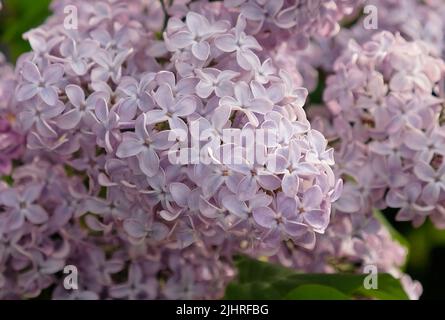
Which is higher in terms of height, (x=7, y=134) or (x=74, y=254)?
(x=7, y=134)

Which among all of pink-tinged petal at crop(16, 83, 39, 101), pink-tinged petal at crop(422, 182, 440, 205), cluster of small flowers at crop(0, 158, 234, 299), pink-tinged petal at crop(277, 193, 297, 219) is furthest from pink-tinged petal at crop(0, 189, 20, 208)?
pink-tinged petal at crop(422, 182, 440, 205)

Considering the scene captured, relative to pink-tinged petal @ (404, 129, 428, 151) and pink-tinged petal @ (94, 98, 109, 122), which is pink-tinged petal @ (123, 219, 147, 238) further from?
pink-tinged petal @ (404, 129, 428, 151)

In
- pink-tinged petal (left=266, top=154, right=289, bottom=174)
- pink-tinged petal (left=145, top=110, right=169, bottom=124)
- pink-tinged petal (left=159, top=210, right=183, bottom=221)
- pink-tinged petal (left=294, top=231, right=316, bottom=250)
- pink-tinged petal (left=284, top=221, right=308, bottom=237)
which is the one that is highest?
pink-tinged petal (left=145, top=110, right=169, bottom=124)

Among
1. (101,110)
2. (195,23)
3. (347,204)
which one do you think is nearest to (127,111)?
(101,110)

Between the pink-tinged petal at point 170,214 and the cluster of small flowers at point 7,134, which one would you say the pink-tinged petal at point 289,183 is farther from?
the cluster of small flowers at point 7,134

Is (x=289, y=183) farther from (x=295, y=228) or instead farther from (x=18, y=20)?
(x=18, y=20)

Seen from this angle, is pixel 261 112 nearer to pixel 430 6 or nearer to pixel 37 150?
pixel 37 150
